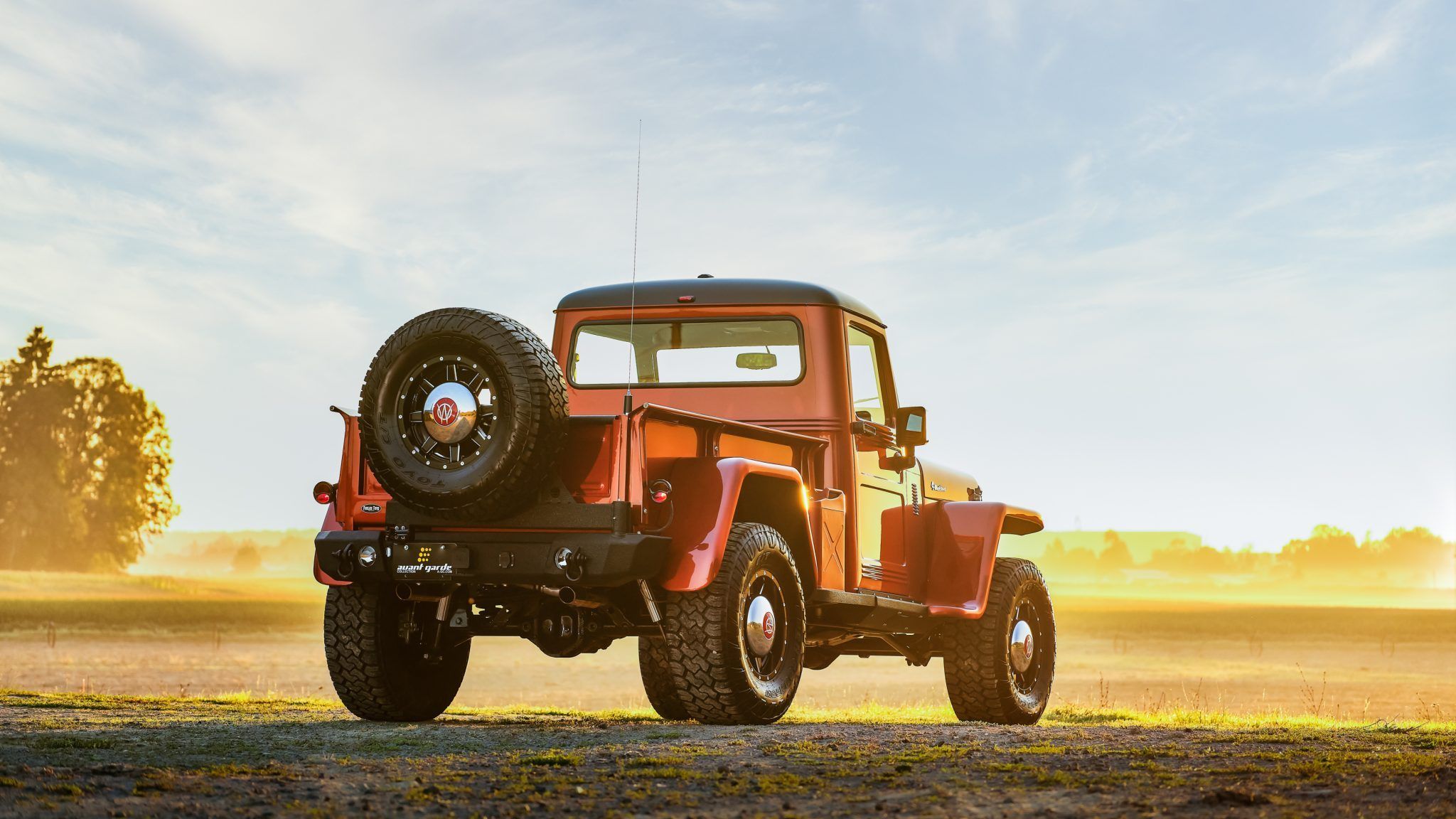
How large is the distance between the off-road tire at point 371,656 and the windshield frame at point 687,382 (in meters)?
2.08

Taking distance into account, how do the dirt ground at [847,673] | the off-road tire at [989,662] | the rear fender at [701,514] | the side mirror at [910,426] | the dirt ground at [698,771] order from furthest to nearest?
the dirt ground at [847,673]
the off-road tire at [989,662]
the side mirror at [910,426]
the rear fender at [701,514]
the dirt ground at [698,771]

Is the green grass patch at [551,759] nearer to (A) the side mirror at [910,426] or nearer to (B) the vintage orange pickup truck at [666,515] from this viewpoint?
(B) the vintage orange pickup truck at [666,515]

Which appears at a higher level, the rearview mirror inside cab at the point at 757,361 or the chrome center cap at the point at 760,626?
the rearview mirror inside cab at the point at 757,361

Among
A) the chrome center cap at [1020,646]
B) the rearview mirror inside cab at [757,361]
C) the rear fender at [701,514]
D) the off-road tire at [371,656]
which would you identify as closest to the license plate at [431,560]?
the off-road tire at [371,656]

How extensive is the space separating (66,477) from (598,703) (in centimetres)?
4387

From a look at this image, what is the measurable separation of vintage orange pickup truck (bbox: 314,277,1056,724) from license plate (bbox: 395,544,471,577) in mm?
12

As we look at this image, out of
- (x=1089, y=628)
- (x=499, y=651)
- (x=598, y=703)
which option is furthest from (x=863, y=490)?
(x=1089, y=628)

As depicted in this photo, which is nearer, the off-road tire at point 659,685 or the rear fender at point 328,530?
the rear fender at point 328,530

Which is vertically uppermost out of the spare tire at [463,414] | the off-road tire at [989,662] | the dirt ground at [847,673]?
the spare tire at [463,414]

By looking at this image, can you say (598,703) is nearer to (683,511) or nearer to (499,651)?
(683,511)

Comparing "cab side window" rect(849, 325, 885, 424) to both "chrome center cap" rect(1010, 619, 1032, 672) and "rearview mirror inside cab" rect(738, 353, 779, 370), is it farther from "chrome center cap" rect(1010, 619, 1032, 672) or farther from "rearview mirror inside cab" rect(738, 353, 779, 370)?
"chrome center cap" rect(1010, 619, 1032, 672)

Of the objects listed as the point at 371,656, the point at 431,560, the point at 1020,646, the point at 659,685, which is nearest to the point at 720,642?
the point at 431,560

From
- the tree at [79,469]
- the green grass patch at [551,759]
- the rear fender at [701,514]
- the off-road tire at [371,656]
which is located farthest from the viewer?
the tree at [79,469]

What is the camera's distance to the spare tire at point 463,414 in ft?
25.1
